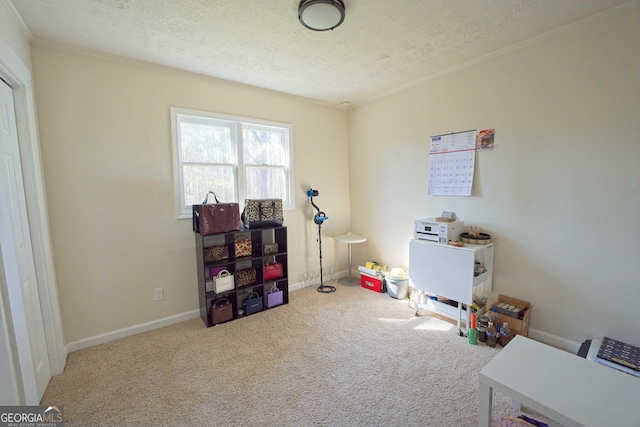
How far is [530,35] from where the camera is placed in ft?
7.20

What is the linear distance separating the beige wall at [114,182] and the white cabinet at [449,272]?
7.91 feet

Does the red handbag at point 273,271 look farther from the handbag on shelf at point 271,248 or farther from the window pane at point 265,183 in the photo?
the window pane at point 265,183

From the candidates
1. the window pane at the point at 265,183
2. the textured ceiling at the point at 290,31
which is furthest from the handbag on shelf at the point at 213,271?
the textured ceiling at the point at 290,31

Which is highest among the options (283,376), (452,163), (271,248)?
(452,163)

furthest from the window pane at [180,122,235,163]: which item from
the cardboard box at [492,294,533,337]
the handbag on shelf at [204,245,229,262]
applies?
the cardboard box at [492,294,533,337]

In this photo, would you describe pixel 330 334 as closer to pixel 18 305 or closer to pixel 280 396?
pixel 280 396

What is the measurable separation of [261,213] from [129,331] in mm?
1697

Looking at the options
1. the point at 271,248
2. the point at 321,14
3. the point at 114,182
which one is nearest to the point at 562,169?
the point at 321,14

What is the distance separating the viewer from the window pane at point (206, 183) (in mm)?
2875

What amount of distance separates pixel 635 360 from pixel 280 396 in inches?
92.1

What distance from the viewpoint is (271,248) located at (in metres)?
3.20

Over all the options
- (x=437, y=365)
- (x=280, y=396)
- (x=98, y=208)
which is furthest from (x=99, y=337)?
(x=437, y=365)

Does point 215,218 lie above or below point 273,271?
above

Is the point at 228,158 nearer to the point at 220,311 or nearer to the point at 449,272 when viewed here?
the point at 220,311
